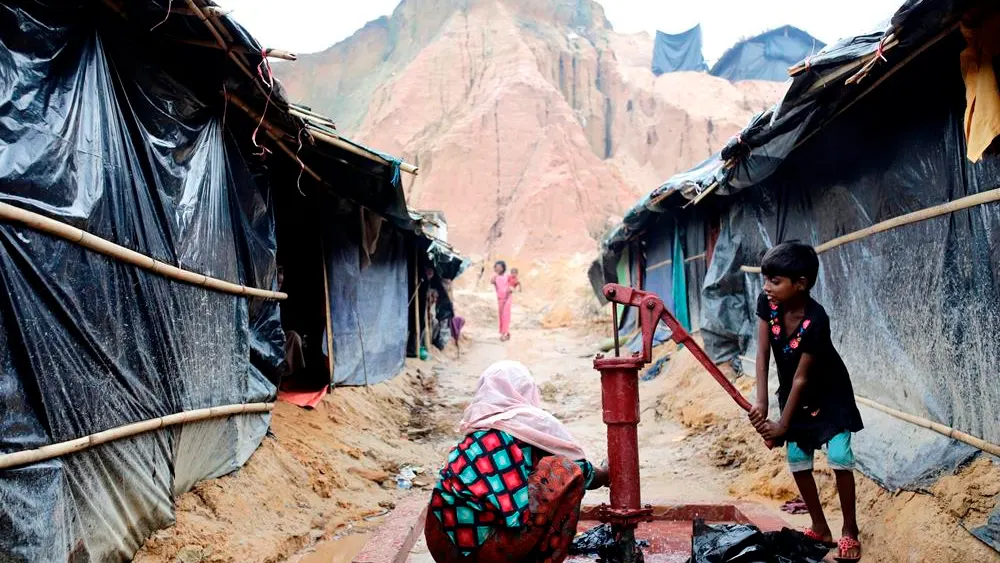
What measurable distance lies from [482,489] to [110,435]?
63.7 inches

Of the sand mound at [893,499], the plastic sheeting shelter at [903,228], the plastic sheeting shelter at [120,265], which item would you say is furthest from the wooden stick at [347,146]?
the sand mound at [893,499]

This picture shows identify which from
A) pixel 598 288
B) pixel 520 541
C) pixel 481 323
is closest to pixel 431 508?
pixel 520 541

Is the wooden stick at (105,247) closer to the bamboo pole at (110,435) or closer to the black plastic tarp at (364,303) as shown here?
the bamboo pole at (110,435)

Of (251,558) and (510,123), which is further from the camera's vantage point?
(510,123)

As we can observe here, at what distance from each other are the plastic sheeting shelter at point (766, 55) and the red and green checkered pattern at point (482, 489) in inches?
1329

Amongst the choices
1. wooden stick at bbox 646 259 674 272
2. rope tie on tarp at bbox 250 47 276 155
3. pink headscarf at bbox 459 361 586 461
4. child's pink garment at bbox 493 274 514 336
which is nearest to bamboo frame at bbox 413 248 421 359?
wooden stick at bbox 646 259 674 272

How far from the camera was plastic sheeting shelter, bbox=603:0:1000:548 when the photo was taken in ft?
9.84

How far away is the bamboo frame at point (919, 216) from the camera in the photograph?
9.74ft

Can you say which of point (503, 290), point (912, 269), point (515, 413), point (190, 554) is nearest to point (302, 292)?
point (190, 554)

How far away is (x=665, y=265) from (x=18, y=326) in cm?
983

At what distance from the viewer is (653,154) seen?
38.9m

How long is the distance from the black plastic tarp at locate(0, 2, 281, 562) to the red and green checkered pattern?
4.72 feet

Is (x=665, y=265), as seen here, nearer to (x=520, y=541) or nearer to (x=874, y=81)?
(x=874, y=81)

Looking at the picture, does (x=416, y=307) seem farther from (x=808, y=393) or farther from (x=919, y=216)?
(x=808, y=393)
